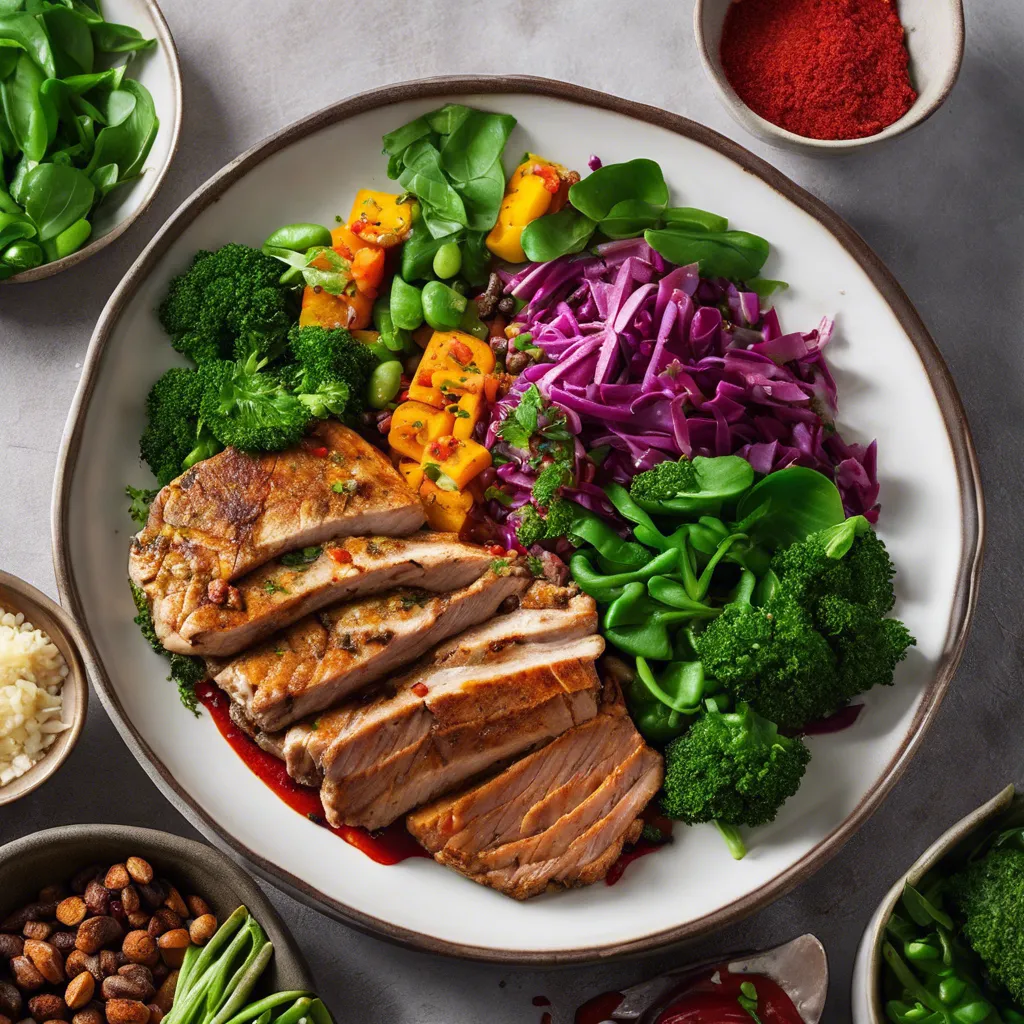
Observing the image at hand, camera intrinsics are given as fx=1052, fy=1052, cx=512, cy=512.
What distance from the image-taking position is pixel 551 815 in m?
3.78

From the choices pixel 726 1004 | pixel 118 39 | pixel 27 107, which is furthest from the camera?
pixel 118 39

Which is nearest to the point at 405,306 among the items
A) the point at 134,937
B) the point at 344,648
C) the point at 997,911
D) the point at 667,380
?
the point at 667,380

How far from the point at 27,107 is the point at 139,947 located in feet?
10.7

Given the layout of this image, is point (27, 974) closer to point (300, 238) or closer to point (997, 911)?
point (300, 238)

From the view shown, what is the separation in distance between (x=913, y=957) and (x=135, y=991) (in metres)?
2.73

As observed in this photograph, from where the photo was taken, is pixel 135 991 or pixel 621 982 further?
pixel 621 982

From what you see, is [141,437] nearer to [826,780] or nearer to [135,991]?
[135,991]

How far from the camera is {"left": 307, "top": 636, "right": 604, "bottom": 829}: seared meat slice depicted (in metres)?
3.66

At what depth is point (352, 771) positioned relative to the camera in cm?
365

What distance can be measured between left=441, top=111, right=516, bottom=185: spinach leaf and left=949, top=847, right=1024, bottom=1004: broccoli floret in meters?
3.10

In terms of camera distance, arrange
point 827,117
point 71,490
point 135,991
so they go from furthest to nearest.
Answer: point 827,117
point 71,490
point 135,991

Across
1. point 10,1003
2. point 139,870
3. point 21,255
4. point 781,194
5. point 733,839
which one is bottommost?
point 10,1003

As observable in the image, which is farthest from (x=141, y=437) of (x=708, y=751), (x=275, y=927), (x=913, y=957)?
(x=913, y=957)

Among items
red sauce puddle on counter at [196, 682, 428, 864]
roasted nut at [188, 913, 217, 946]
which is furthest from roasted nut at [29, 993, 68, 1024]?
red sauce puddle on counter at [196, 682, 428, 864]
